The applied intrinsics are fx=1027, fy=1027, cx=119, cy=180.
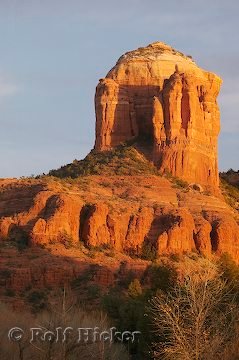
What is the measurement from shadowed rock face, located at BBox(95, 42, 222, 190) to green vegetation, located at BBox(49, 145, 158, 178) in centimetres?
117

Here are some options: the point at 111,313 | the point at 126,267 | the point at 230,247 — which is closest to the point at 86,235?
the point at 126,267

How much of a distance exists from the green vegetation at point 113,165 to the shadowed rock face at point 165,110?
117 cm

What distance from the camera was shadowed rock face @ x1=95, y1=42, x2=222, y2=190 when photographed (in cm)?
8894

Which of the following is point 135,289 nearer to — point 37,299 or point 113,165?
point 37,299

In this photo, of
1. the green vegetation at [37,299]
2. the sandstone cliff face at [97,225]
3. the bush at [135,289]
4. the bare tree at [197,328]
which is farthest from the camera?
the sandstone cliff face at [97,225]

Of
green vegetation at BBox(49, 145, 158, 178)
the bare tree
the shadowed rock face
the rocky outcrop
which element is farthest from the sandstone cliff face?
the bare tree

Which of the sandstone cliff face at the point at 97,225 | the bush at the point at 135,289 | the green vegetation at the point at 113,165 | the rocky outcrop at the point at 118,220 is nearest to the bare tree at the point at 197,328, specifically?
the bush at the point at 135,289

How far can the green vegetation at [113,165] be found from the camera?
8656 centimetres

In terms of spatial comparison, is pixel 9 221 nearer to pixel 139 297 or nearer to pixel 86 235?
pixel 86 235

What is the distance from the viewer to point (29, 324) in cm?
4831

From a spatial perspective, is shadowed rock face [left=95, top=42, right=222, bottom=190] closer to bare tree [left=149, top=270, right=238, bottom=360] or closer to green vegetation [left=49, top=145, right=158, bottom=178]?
green vegetation [left=49, top=145, right=158, bottom=178]

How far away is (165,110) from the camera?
8938 centimetres

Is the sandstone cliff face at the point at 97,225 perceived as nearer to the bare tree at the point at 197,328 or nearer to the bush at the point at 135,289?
the bush at the point at 135,289

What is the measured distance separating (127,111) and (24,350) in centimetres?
5112
